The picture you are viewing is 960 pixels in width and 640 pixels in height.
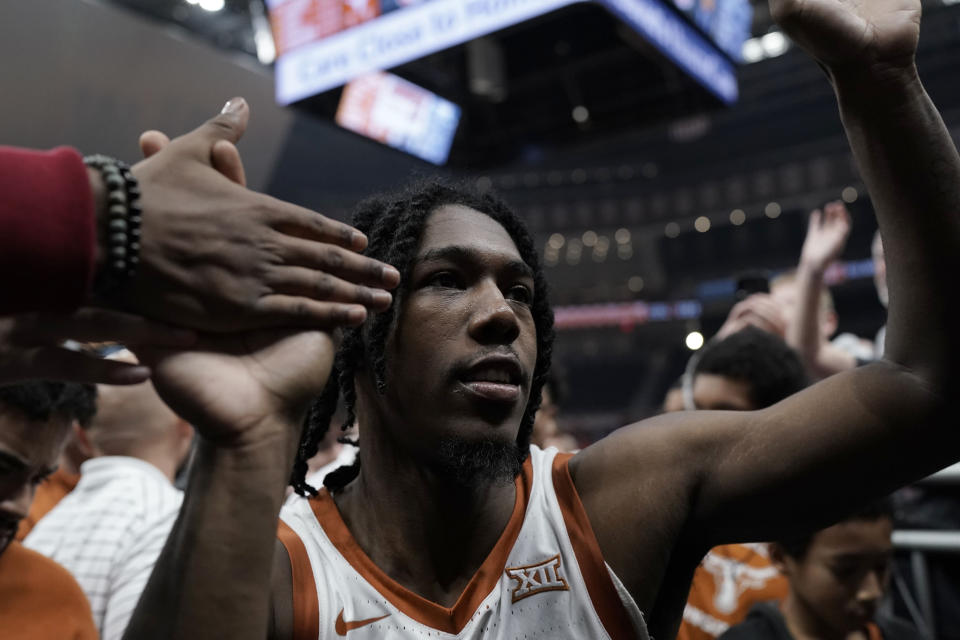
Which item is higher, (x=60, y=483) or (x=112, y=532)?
(x=112, y=532)

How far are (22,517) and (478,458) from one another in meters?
1.31

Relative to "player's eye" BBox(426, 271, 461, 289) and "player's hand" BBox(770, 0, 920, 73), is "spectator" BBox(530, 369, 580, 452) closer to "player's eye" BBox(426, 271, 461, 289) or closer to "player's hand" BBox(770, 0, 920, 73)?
"player's eye" BBox(426, 271, 461, 289)

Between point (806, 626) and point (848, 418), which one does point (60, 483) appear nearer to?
point (806, 626)

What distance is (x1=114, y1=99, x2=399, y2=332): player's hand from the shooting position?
1053mm

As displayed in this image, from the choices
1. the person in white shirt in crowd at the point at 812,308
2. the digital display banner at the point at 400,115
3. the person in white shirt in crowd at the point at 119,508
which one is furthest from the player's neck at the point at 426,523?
the digital display banner at the point at 400,115

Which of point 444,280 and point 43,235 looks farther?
point 444,280

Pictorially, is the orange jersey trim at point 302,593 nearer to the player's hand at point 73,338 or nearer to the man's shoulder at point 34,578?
the player's hand at point 73,338

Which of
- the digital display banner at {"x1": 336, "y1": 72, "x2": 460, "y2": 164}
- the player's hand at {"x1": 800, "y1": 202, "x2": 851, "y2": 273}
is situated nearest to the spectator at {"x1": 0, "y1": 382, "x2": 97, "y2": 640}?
the player's hand at {"x1": 800, "y1": 202, "x2": 851, "y2": 273}

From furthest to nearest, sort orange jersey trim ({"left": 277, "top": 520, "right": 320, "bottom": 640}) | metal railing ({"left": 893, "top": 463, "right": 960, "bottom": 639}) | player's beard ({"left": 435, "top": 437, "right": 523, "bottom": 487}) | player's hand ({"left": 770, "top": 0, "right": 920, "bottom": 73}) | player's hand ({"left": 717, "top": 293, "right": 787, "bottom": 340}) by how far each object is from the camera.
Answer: player's hand ({"left": 717, "top": 293, "right": 787, "bottom": 340}) → metal railing ({"left": 893, "top": 463, "right": 960, "bottom": 639}) → player's beard ({"left": 435, "top": 437, "right": 523, "bottom": 487}) → orange jersey trim ({"left": 277, "top": 520, "right": 320, "bottom": 640}) → player's hand ({"left": 770, "top": 0, "right": 920, "bottom": 73})

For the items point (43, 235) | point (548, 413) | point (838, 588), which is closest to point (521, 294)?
point (43, 235)

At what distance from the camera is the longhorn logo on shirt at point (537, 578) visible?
1.51m

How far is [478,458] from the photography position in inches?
59.0

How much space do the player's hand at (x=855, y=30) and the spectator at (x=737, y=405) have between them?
5.19 ft

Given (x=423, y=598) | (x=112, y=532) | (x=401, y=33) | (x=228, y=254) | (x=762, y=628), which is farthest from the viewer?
(x=401, y=33)
